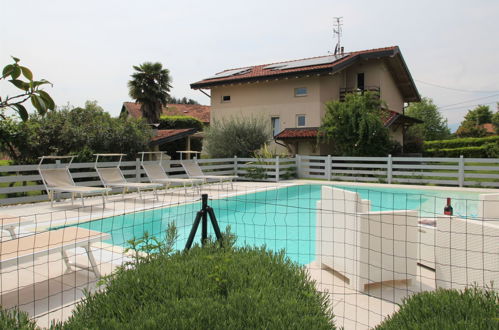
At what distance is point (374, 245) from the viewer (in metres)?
4.14

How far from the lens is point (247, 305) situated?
7.92 ft

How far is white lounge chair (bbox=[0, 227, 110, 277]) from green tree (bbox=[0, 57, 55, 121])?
275 centimetres

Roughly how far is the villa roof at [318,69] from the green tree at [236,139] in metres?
4.24

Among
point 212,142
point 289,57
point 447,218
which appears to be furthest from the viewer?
point 289,57

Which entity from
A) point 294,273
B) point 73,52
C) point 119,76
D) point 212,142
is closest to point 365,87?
point 212,142

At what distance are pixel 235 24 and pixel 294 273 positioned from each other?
12238 millimetres

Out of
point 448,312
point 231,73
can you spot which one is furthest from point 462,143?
point 448,312

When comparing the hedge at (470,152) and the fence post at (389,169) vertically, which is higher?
the hedge at (470,152)

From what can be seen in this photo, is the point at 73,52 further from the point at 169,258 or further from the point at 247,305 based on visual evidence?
the point at 247,305

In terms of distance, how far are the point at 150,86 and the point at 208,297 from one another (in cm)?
2902

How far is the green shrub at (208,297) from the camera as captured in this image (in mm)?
2254

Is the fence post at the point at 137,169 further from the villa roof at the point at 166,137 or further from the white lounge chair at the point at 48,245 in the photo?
the white lounge chair at the point at 48,245

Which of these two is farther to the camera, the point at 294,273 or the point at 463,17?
the point at 463,17

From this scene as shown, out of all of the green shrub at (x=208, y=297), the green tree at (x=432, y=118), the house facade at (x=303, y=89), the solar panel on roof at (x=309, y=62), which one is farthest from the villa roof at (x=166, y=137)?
the green tree at (x=432, y=118)
